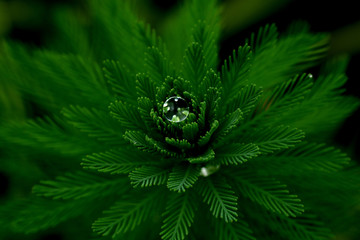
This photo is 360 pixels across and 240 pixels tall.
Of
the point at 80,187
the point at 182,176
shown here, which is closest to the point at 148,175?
the point at 182,176

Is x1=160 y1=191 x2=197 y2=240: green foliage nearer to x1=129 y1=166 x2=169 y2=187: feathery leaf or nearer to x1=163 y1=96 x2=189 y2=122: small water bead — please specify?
x1=129 y1=166 x2=169 y2=187: feathery leaf

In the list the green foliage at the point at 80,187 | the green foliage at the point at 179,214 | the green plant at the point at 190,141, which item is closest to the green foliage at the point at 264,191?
the green plant at the point at 190,141

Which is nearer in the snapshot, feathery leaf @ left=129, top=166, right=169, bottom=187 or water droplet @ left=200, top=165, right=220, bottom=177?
feathery leaf @ left=129, top=166, right=169, bottom=187

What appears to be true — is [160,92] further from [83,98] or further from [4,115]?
[4,115]

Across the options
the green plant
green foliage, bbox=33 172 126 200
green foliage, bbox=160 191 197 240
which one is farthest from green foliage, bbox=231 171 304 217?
green foliage, bbox=33 172 126 200

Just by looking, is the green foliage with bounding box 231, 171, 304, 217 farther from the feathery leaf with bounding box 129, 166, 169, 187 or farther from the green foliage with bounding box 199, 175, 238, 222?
the feathery leaf with bounding box 129, 166, 169, 187

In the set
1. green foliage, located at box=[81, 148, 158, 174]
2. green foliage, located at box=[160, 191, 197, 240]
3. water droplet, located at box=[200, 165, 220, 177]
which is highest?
green foliage, located at box=[81, 148, 158, 174]

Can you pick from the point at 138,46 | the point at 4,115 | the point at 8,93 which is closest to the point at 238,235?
the point at 138,46

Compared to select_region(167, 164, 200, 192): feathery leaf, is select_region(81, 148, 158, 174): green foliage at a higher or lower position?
higher
